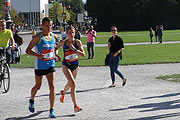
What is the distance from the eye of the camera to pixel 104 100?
9.39 metres

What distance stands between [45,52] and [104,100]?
7.54 feet

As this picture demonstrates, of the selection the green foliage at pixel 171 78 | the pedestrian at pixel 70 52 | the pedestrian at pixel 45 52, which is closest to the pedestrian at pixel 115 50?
the green foliage at pixel 171 78

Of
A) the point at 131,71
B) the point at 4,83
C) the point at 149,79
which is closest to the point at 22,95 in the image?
the point at 4,83

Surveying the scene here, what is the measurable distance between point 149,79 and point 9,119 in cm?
657

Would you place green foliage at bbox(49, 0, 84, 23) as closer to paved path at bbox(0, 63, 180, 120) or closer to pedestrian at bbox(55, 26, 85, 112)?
paved path at bbox(0, 63, 180, 120)

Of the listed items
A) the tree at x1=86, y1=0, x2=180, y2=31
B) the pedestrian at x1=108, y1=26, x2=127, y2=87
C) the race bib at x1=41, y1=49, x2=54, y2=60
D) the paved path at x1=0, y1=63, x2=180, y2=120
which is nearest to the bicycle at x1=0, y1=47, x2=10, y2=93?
the paved path at x1=0, y1=63, x2=180, y2=120

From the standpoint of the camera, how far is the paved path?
25.2 ft

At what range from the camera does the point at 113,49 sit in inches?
469

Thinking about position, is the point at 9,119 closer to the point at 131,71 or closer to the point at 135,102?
the point at 135,102

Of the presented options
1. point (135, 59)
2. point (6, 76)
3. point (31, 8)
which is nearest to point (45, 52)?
point (6, 76)

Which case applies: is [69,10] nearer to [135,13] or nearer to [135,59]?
[135,13]

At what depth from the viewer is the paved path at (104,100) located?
303 inches

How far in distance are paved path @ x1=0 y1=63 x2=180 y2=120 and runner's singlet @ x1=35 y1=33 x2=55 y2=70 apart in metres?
0.91

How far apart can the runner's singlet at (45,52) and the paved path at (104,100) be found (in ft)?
2.98
